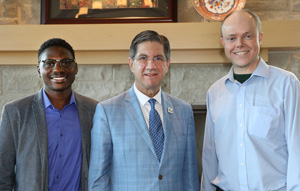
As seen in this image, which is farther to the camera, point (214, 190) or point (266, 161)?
point (214, 190)

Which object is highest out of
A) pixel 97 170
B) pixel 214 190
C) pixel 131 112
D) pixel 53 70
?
pixel 53 70

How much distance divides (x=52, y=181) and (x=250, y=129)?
3.19ft

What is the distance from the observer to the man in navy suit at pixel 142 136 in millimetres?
1504

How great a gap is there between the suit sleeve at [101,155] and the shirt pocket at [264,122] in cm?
67

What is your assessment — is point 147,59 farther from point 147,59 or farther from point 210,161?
point 210,161

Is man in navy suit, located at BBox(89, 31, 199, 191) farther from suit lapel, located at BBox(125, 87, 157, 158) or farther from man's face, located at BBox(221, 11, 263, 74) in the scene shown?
man's face, located at BBox(221, 11, 263, 74)

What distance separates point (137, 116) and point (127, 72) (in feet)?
4.04

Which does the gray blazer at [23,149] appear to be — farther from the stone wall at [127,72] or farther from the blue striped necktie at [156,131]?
the stone wall at [127,72]

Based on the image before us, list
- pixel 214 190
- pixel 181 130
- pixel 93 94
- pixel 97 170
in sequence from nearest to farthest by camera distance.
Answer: pixel 97 170 < pixel 181 130 < pixel 214 190 < pixel 93 94

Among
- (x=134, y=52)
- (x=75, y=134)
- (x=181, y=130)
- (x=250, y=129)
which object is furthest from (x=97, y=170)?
(x=250, y=129)

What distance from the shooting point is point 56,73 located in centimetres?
165

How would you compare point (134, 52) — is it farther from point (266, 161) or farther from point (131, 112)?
point (266, 161)

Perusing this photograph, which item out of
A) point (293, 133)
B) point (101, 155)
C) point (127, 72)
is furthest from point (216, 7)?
point (101, 155)

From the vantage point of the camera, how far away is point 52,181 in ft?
5.25
